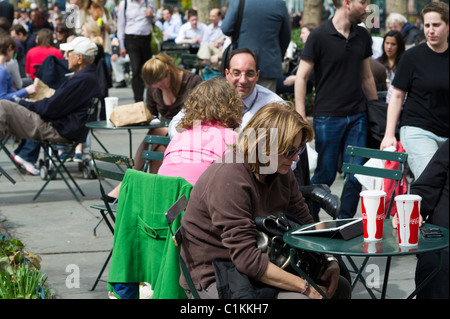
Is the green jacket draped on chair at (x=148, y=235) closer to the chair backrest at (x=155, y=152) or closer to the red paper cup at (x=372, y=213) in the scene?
the red paper cup at (x=372, y=213)

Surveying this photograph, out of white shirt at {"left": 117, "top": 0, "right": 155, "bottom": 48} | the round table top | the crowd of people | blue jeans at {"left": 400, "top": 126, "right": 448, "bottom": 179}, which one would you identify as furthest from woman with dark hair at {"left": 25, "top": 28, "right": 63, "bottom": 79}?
the round table top

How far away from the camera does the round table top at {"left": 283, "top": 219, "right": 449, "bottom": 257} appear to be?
325 cm

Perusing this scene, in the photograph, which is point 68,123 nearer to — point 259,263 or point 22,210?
point 22,210

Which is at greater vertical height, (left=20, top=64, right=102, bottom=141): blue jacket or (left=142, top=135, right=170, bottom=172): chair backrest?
(left=142, top=135, right=170, bottom=172): chair backrest

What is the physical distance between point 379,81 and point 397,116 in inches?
114

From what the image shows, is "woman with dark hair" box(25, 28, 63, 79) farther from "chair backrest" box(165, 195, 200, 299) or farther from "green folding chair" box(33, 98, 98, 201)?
"chair backrest" box(165, 195, 200, 299)

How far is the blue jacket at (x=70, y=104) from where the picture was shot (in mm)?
8078

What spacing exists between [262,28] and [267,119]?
4552mm

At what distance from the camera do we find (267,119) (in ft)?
11.6

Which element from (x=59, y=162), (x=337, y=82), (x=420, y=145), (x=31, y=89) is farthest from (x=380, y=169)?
(x=31, y=89)

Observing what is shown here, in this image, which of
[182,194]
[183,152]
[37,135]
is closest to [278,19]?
[37,135]

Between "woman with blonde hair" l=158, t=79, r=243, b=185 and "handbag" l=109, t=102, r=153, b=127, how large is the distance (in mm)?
2891

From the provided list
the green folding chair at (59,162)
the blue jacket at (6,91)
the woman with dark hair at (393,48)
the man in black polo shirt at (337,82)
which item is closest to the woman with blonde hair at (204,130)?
the man in black polo shirt at (337,82)

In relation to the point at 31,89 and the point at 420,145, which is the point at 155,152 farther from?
the point at 31,89
